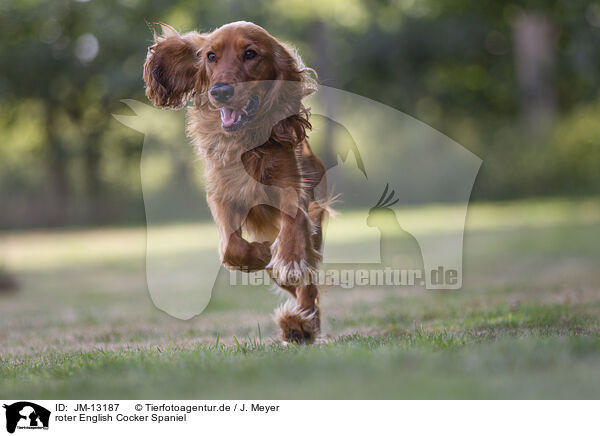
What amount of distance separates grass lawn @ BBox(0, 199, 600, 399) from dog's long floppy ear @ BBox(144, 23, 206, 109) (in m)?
1.46

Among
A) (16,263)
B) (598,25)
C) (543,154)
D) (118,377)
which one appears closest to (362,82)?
(543,154)

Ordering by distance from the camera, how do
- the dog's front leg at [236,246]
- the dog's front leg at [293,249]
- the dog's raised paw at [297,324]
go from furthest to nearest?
the dog's raised paw at [297,324], the dog's front leg at [236,246], the dog's front leg at [293,249]

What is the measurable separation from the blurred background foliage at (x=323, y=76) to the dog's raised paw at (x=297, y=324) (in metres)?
12.3

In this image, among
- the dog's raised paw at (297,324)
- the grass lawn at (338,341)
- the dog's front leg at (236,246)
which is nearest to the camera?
the grass lawn at (338,341)

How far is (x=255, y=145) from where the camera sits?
3.91 meters

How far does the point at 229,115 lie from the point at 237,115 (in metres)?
0.05

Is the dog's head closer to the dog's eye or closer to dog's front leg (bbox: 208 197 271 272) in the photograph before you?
the dog's eye

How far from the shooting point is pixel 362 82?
2645cm

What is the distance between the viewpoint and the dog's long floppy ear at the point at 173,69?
4.16 meters

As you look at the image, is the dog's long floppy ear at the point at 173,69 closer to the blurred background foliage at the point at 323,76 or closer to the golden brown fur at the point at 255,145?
the golden brown fur at the point at 255,145

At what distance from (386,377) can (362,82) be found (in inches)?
967
